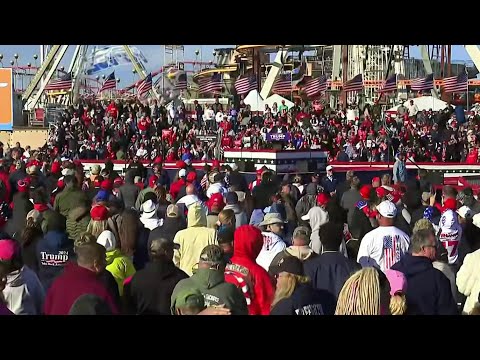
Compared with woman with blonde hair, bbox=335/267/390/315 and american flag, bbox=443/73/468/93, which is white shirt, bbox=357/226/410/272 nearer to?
woman with blonde hair, bbox=335/267/390/315

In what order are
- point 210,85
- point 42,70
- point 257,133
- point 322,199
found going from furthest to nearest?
point 42,70
point 210,85
point 257,133
point 322,199

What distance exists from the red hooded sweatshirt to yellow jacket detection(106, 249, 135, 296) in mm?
1090

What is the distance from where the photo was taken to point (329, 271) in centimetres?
689

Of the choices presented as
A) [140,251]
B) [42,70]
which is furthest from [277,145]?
[42,70]

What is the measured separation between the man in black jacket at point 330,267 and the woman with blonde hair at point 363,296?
1262mm

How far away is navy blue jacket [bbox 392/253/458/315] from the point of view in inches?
238

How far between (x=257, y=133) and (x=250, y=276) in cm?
2013

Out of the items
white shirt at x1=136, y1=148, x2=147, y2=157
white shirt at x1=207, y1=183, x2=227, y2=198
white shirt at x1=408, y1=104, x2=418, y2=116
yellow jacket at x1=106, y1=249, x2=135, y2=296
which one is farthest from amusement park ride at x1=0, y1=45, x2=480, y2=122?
yellow jacket at x1=106, y1=249, x2=135, y2=296

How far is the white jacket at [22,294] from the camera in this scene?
616 cm

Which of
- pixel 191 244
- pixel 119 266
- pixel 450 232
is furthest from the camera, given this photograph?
pixel 450 232

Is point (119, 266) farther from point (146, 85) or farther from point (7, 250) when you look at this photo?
point (146, 85)

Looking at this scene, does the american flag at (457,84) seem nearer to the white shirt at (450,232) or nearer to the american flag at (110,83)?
the american flag at (110,83)

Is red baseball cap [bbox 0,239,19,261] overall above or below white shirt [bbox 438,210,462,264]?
above
